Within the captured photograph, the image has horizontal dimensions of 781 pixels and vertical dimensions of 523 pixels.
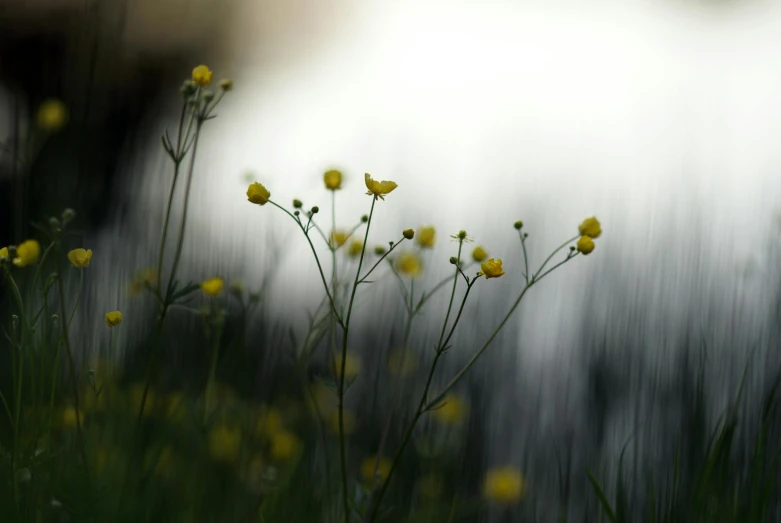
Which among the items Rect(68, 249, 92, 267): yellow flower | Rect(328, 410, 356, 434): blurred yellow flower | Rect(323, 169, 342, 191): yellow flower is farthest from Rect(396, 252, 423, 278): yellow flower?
Rect(68, 249, 92, 267): yellow flower

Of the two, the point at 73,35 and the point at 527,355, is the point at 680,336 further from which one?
the point at 73,35

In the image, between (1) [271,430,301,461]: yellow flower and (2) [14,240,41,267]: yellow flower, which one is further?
(1) [271,430,301,461]: yellow flower

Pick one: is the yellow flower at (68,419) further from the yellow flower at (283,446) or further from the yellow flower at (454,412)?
the yellow flower at (454,412)

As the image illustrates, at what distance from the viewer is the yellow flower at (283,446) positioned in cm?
240

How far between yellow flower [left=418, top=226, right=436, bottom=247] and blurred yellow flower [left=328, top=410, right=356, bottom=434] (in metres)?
0.57

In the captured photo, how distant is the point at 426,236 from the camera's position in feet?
6.30

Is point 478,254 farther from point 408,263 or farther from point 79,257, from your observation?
point 79,257

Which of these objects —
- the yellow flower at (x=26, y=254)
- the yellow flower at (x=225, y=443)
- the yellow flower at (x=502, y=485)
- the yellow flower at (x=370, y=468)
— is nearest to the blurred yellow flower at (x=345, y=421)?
the yellow flower at (x=370, y=468)

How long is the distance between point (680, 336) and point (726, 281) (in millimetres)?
200

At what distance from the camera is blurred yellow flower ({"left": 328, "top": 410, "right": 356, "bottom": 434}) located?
7.25 feet

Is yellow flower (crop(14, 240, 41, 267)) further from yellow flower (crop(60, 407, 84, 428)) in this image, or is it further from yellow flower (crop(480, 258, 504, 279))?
yellow flower (crop(480, 258, 504, 279))

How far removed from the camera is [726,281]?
2.07 meters

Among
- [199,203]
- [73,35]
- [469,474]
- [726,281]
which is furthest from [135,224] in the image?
[726,281]

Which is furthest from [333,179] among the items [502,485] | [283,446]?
[502,485]
